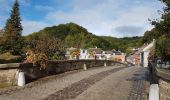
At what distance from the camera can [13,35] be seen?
97.0 m

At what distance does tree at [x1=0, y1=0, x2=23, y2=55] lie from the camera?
88562 mm

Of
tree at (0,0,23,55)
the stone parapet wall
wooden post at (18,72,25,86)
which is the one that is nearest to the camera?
the stone parapet wall

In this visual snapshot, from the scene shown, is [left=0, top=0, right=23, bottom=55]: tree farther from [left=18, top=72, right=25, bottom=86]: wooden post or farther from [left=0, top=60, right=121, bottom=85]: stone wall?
[left=18, top=72, right=25, bottom=86]: wooden post

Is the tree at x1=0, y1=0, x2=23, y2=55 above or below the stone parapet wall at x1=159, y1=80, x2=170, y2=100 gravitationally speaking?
above

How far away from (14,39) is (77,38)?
74.6m

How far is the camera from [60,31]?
171 metres

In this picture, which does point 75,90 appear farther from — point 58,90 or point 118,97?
point 118,97

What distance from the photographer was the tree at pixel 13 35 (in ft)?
291

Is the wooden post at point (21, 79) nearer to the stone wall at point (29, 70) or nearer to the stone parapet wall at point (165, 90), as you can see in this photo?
the stone wall at point (29, 70)

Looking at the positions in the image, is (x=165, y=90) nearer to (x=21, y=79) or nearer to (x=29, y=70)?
(x=21, y=79)

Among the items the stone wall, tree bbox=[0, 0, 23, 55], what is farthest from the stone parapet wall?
tree bbox=[0, 0, 23, 55]

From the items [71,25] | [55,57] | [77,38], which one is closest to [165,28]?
[55,57]

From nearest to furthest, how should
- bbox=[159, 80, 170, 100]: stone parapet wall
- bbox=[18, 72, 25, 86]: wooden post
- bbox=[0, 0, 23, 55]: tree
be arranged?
1. bbox=[159, 80, 170, 100]: stone parapet wall
2. bbox=[18, 72, 25, 86]: wooden post
3. bbox=[0, 0, 23, 55]: tree

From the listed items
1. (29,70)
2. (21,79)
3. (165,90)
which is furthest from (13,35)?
(165,90)
